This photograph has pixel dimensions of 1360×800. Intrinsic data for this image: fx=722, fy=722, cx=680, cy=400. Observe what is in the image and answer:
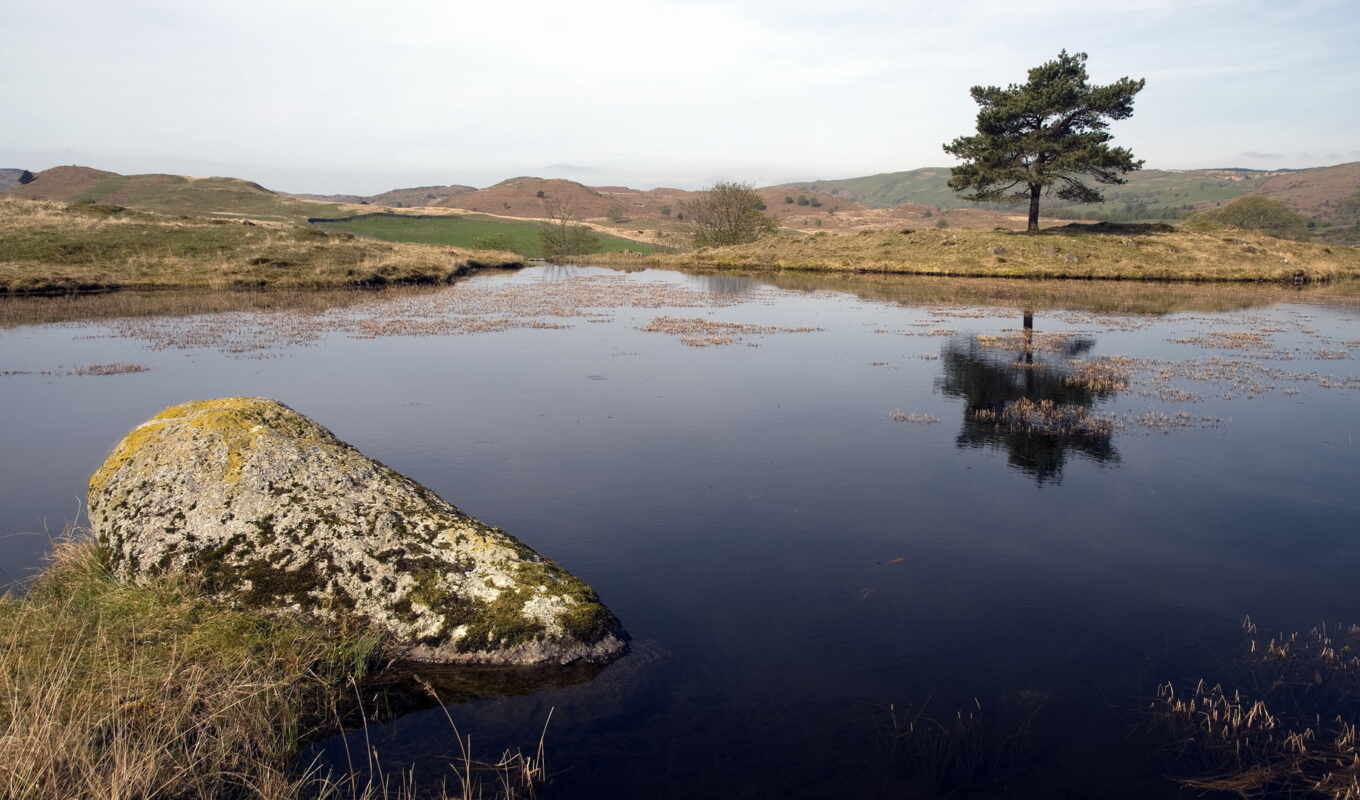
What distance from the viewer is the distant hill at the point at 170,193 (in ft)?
420

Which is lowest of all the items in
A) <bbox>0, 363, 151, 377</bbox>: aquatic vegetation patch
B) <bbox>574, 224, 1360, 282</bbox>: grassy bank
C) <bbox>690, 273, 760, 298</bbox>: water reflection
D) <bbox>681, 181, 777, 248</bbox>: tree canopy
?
<bbox>0, 363, 151, 377</bbox>: aquatic vegetation patch

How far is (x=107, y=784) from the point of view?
406cm

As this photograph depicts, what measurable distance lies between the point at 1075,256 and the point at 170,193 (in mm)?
154337

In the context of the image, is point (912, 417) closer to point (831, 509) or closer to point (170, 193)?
point (831, 509)

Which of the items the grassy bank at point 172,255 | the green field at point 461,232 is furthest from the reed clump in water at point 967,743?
the green field at point 461,232

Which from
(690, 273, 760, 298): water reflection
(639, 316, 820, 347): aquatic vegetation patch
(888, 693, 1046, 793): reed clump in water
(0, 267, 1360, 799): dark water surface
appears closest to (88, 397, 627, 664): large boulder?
(0, 267, 1360, 799): dark water surface

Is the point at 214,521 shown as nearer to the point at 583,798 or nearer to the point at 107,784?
the point at 107,784

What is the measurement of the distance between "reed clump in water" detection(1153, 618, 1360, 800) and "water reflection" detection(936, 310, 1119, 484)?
188 inches

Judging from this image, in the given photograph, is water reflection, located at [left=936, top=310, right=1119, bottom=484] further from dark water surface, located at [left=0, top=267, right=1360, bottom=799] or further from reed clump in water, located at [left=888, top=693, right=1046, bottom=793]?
reed clump in water, located at [left=888, top=693, right=1046, bottom=793]

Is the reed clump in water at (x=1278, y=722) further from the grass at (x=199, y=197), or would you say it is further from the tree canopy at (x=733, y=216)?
the grass at (x=199, y=197)

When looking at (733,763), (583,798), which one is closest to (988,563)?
(733,763)

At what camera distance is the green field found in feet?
314

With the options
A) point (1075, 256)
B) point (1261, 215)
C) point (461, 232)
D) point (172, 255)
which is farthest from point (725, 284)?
point (1261, 215)

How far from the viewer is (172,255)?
48.1 meters
